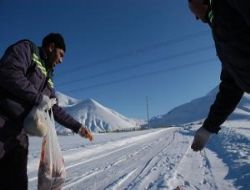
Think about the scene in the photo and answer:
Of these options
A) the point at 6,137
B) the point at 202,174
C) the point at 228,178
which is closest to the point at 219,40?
the point at 6,137

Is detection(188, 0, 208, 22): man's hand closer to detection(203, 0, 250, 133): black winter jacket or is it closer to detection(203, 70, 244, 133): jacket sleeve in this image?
detection(203, 0, 250, 133): black winter jacket

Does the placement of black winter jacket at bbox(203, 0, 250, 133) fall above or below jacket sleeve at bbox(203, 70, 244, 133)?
above

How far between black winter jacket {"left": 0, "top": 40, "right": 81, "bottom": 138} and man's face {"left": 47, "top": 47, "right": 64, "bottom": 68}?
0.20 metres

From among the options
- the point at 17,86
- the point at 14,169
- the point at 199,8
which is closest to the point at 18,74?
the point at 17,86

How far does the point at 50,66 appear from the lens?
10.7 ft

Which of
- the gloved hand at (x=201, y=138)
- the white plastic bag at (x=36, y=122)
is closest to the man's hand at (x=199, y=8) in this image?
the gloved hand at (x=201, y=138)

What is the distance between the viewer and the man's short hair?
129 inches

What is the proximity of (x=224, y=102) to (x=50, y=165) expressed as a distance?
5.49 feet

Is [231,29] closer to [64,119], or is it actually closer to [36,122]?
[36,122]

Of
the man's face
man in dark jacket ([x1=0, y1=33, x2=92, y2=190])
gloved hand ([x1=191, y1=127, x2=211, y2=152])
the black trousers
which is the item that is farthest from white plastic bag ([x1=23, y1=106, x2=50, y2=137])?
gloved hand ([x1=191, y1=127, x2=211, y2=152])

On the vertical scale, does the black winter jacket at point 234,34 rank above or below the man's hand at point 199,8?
below

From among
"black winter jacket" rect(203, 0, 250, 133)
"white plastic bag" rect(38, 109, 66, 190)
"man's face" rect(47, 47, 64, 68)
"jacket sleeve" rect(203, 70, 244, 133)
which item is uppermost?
"man's face" rect(47, 47, 64, 68)

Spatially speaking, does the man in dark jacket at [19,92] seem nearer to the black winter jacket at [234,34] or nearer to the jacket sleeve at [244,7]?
the black winter jacket at [234,34]

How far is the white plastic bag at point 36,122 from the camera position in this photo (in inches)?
114
